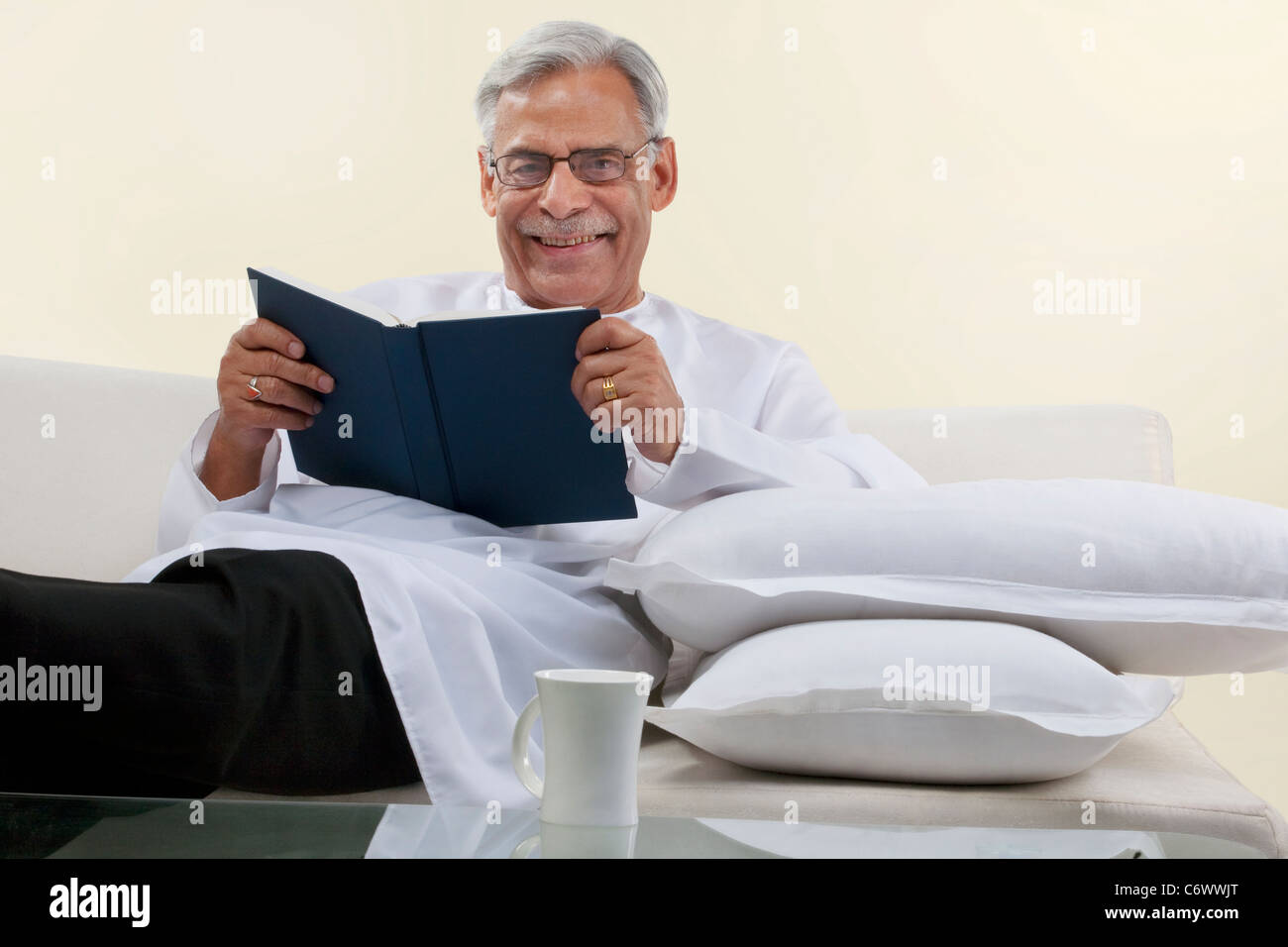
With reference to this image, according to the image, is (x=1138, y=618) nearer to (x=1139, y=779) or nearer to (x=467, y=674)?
(x=1139, y=779)

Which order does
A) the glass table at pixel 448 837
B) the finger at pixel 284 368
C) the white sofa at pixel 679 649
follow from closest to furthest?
the glass table at pixel 448 837 → the white sofa at pixel 679 649 → the finger at pixel 284 368

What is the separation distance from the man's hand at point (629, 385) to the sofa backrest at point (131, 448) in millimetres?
495

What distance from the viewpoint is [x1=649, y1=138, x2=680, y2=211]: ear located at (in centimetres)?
176

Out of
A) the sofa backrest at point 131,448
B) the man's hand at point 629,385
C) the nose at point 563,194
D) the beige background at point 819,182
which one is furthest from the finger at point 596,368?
the beige background at point 819,182

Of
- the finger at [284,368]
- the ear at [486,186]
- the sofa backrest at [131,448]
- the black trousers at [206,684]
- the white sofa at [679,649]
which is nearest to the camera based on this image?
the black trousers at [206,684]

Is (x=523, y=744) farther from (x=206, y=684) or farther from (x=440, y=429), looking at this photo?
(x=440, y=429)

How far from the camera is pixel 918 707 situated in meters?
0.90

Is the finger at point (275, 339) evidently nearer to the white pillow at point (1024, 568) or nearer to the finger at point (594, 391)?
the finger at point (594, 391)

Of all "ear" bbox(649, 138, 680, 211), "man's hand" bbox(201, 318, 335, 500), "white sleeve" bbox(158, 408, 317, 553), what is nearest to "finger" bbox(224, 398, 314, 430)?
"man's hand" bbox(201, 318, 335, 500)

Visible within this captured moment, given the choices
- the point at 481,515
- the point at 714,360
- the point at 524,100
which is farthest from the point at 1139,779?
the point at 524,100

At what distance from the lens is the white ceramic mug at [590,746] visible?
694 mm

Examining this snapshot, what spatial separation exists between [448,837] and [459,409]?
0.52 meters

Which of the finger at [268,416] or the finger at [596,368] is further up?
the finger at [596,368]
